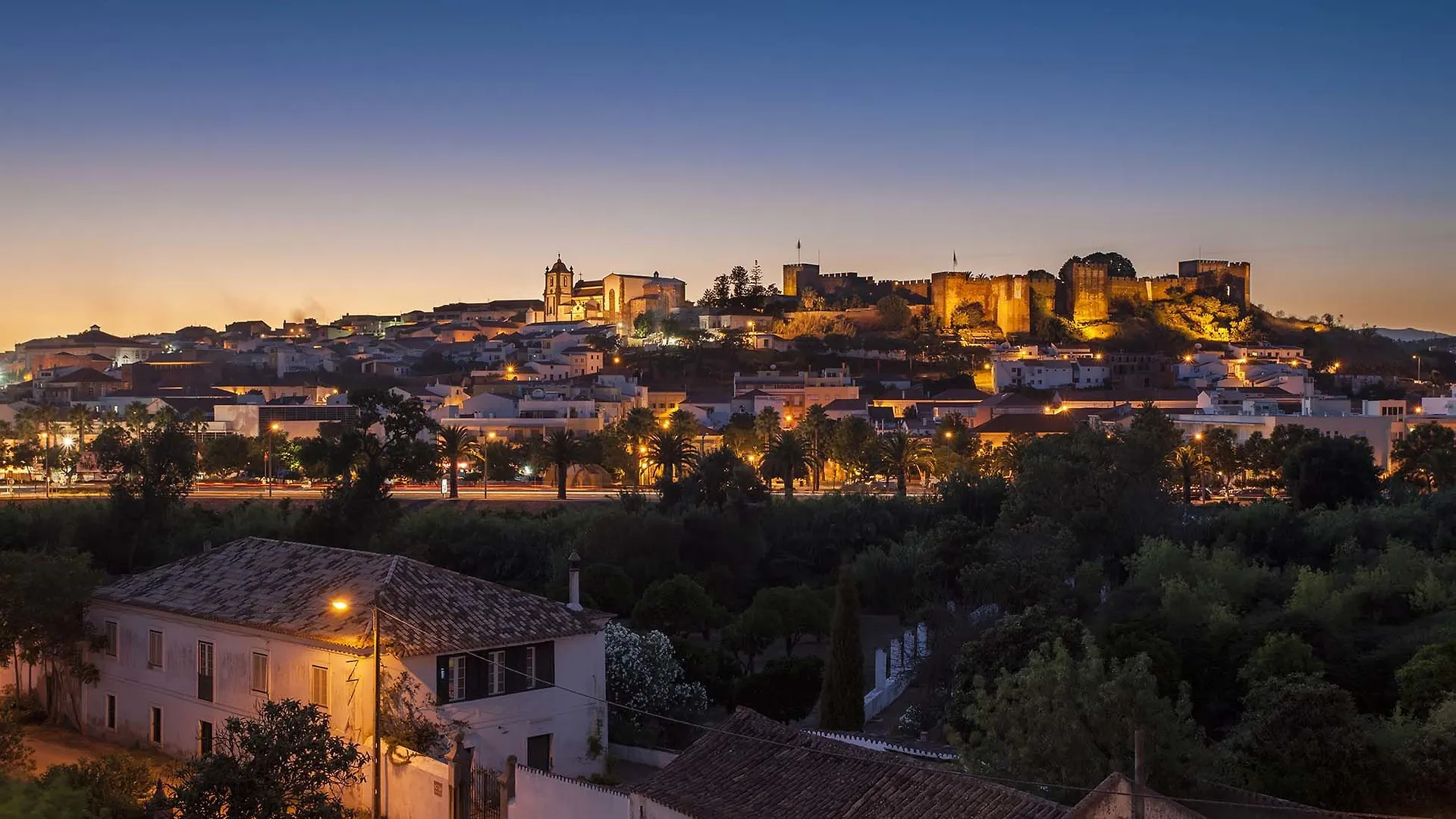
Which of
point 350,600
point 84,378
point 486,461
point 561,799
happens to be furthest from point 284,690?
point 84,378

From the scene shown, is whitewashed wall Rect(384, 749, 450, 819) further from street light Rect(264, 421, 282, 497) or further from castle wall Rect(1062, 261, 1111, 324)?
castle wall Rect(1062, 261, 1111, 324)

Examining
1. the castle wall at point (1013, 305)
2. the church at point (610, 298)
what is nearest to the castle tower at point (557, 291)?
the church at point (610, 298)

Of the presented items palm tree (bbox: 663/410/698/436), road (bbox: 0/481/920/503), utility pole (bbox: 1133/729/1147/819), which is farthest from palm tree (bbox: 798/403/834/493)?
utility pole (bbox: 1133/729/1147/819)

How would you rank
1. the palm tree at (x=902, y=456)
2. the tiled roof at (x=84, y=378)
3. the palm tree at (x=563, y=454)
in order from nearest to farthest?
1. the palm tree at (x=563, y=454)
2. the palm tree at (x=902, y=456)
3. the tiled roof at (x=84, y=378)

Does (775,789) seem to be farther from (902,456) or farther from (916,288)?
(916,288)

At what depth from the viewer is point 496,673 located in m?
18.5

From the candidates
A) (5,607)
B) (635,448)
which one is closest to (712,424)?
(635,448)

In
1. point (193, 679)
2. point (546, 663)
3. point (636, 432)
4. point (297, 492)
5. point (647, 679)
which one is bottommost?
point (297, 492)

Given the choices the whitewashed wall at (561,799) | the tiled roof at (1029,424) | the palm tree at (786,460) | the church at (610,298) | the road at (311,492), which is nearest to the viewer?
the whitewashed wall at (561,799)

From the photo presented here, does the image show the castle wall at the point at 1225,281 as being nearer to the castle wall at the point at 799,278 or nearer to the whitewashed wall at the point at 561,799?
the castle wall at the point at 799,278

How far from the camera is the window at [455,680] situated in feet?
59.0

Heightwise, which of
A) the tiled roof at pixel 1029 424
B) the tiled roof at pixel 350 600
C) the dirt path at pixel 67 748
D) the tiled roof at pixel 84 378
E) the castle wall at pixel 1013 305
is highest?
the castle wall at pixel 1013 305

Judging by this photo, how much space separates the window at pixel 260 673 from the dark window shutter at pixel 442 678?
2.81 metres

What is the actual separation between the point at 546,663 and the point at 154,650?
21.5ft
